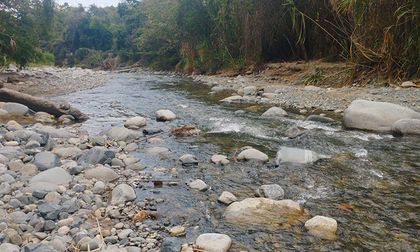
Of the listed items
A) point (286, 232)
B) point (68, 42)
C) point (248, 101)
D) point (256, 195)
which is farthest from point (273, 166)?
point (68, 42)

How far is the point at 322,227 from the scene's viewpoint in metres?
2.92

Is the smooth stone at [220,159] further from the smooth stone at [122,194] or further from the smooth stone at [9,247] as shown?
the smooth stone at [9,247]

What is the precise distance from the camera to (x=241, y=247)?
8.95 ft

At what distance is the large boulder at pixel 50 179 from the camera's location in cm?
356

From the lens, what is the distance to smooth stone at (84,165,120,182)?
4.09 meters

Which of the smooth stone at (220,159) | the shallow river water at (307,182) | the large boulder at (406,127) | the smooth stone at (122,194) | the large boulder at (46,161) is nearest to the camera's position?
the shallow river water at (307,182)

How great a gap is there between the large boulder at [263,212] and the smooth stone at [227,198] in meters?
0.17

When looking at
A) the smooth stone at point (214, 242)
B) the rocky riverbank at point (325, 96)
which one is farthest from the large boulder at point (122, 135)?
the rocky riverbank at point (325, 96)

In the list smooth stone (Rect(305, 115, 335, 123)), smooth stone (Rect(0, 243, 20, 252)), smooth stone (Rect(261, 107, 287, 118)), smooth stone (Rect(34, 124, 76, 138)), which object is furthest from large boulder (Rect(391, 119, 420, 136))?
smooth stone (Rect(0, 243, 20, 252))

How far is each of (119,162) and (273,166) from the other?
6.41ft

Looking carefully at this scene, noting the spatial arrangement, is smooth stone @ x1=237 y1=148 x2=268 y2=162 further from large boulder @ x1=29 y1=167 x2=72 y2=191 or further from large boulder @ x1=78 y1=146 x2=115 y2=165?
large boulder @ x1=29 y1=167 x2=72 y2=191

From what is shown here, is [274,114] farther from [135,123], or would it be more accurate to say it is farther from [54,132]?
[54,132]

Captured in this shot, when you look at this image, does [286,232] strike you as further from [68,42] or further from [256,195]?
[68,42]

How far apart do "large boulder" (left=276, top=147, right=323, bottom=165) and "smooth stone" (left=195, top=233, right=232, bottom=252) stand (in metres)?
2.00
